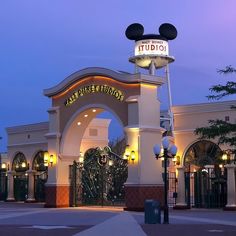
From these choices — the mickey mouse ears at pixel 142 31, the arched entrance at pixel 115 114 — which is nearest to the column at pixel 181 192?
the arched entrance at pixel 115 114

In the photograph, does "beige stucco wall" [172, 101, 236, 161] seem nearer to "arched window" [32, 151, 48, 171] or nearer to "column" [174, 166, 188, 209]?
"column" [174, 166, 188, 209]

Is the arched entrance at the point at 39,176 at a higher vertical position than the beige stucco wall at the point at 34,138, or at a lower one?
lower

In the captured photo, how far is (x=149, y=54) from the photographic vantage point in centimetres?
5078

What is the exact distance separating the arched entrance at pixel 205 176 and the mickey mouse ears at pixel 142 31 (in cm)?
1574

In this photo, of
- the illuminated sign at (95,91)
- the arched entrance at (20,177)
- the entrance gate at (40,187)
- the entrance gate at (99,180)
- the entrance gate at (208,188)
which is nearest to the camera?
the illuminated sign at (95,91)

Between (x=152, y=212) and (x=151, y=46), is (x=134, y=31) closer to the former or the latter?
(x=151, y=46)

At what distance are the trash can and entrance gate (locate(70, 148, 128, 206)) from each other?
1434 cm

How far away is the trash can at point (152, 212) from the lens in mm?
23688

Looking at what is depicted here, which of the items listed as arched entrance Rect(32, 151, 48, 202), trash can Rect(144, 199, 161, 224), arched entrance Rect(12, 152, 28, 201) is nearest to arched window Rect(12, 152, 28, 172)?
arched entrance Rect(12, 152, 28, 201)

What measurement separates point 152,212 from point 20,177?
26.7 m

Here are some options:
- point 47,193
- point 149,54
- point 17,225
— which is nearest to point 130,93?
point 47,193

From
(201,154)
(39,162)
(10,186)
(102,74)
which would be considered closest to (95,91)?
(102,74)

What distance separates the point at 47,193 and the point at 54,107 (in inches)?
216

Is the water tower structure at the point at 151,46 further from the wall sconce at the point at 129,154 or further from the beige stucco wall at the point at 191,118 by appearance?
the wall sconce at the point at 129,154
